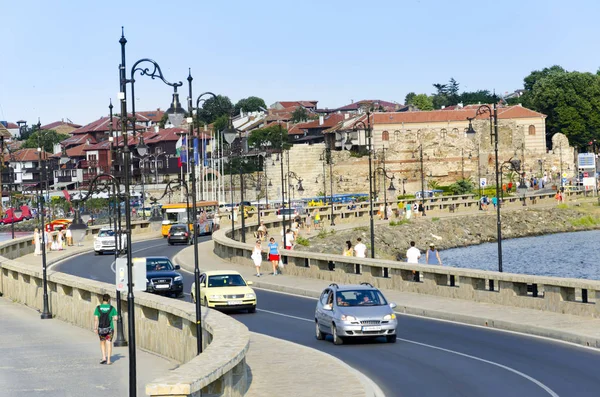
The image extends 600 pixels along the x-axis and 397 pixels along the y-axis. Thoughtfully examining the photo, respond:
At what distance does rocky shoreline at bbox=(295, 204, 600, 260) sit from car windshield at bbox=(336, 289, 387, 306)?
43.8 metres

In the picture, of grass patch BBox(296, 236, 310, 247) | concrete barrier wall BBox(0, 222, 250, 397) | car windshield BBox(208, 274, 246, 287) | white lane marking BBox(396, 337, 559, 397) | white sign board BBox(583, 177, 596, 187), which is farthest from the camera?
white sign board BBox(583, 177, 596, 187)

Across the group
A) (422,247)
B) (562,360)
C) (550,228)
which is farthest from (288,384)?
(550,228)

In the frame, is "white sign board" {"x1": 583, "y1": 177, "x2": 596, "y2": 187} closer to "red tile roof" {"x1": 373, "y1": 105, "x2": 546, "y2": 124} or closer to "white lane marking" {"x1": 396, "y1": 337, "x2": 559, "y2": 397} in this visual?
"red tile roof" {"x1": 373, "y1": 105, "x2": 546, "y2": 124}

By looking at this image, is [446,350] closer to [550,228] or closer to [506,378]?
[506,378]

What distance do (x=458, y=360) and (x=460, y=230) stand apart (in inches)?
3047

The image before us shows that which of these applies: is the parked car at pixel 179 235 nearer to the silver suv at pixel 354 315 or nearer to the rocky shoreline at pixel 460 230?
the rocky shoreline at pixel 460 230

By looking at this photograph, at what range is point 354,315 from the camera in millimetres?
25422

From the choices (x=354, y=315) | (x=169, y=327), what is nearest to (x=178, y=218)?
(x=354, y=315)

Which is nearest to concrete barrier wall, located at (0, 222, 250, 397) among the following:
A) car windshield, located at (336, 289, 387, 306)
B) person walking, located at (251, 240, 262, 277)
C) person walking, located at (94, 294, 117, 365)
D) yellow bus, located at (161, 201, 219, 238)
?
person walking, located at (94, 294, 117, 365)

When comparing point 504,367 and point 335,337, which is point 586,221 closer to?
point 335,337

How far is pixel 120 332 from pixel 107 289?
5.27ft

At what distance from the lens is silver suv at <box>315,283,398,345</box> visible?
2531 cm

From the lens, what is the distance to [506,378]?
19812 millimetres

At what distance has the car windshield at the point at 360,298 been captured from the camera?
26.0 meters
